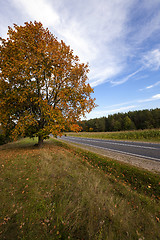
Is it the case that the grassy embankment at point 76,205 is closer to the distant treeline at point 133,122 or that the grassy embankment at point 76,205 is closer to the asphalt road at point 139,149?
the asphalt road at point 139,149

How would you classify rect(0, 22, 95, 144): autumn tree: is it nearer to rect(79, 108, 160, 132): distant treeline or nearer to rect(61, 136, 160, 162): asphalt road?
rect(61, 136, 160, 162): asphalt road

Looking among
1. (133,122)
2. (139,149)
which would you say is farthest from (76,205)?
(133,122)

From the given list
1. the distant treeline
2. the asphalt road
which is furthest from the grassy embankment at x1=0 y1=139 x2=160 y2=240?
the distant treeline

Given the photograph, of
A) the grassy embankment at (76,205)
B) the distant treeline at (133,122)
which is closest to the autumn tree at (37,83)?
the grassy embankment at (76,205)

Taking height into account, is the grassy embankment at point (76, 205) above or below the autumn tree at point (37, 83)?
below

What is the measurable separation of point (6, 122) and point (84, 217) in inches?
333

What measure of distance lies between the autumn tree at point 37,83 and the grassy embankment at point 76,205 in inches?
150

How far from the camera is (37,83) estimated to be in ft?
27.3

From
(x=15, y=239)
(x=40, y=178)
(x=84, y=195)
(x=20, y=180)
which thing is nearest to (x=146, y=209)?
(x=84, y=195)

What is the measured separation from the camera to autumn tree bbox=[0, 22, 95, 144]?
7.21m

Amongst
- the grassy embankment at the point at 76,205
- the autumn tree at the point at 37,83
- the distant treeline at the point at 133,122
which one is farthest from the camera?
the distant treeline at the point at 133,122

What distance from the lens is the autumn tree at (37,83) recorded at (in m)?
7.21

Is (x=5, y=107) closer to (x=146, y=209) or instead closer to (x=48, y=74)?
(x=48, y=74)

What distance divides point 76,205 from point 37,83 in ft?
28.4
